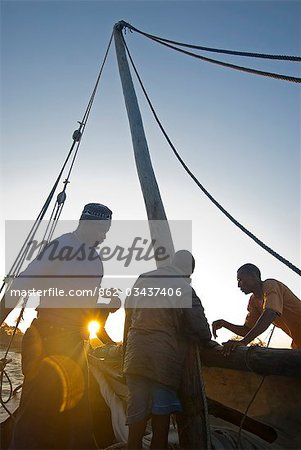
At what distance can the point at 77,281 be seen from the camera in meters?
2.31

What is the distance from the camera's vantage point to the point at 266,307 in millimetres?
3188

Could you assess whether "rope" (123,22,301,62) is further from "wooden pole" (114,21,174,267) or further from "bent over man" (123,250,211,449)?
"bent over man" (123,250,211,449)

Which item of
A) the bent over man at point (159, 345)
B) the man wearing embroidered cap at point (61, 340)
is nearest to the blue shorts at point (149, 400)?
the bent over man at point (159, 345)

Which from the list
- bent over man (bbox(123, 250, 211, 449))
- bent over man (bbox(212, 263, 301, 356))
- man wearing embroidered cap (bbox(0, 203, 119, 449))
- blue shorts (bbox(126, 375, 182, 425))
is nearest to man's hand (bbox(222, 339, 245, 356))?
bent over man (bbox(123, 250, 211, 449))

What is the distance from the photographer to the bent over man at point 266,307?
3131mm

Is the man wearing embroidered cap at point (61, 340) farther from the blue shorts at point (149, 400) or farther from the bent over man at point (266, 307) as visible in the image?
the bent over man at point (266, 307)

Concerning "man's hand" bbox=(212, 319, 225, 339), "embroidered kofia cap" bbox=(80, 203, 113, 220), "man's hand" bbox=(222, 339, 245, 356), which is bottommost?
"man's hand" bbox=(222, 339, 245, 356)

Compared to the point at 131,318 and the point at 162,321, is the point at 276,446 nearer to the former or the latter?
the point at 162,321

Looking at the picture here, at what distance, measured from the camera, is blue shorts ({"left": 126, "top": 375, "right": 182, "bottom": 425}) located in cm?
238

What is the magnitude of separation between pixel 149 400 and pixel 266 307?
150cm

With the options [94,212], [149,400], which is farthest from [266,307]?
[94,212]

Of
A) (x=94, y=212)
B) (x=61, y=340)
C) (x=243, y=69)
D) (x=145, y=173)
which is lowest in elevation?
(x=61, y=340)

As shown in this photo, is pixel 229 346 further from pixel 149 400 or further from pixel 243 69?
pixel 243 69

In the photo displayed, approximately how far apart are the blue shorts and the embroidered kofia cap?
53.3 inches
